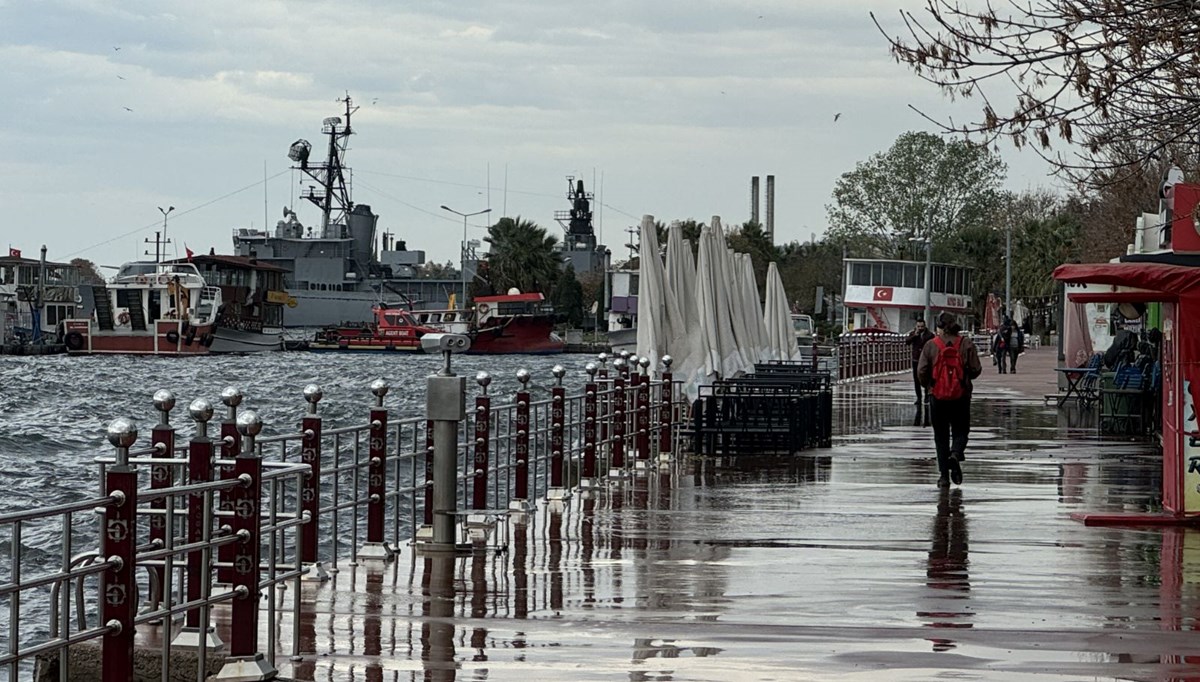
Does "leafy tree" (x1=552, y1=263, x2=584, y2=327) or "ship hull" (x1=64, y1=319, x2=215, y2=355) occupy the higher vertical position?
"leafy tree" (x1=552, y1=263, x2=584, y2=327)

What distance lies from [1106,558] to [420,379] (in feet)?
246

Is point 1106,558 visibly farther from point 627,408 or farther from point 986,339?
point 986,339

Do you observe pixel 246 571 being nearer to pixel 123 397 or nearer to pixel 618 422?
pixel 618 422

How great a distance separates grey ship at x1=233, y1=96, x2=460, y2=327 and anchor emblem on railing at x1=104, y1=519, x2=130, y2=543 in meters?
135

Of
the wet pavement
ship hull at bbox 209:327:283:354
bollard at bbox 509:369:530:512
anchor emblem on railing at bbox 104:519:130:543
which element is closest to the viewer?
anchor emblem on railing at bbox 104:519:130:543

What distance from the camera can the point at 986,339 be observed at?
3086 inches

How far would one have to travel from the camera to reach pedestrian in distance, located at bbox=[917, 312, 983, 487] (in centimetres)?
1675

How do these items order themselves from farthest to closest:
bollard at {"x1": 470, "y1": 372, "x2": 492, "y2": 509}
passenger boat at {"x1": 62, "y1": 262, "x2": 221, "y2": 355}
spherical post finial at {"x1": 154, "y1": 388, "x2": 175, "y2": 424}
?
passenger boat at {"x1": 62, "y1": 262, "x2": 221, "y2": 355} → bollard at {"x1": 470, "y1": 372, "x2": 492, "y2": 509} → spherical post finial at {"x1": 154, "y1": 388, "x2": 175, "y2": 424}

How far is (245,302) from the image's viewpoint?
125 m

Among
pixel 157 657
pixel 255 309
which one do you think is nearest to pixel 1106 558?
pixel 157 657

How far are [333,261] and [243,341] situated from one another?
32674 millimetres

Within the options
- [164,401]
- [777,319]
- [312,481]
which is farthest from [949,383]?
[777,319]

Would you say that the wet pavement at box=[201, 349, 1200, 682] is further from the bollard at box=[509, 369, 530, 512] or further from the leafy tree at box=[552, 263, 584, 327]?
A: the leafy tree at box=[552, 263, 584, 327]

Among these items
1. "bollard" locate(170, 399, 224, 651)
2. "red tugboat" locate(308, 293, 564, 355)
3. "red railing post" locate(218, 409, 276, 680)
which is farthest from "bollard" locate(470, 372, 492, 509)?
"red tugboat" locate(308, 293, 564, 355)
